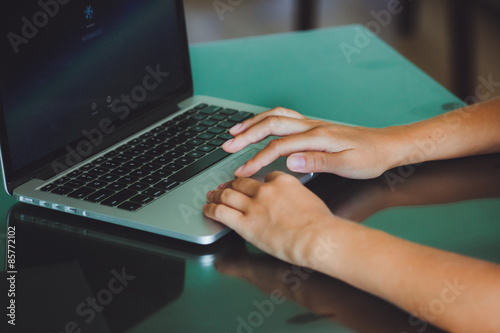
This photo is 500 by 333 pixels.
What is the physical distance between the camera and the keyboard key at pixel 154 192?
85cm

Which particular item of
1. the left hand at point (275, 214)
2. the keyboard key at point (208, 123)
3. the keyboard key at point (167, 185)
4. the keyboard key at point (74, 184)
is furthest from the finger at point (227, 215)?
the keyboard key at point (208, 123)

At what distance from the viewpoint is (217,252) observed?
779mm

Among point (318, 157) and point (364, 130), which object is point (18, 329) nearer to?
point (318, 157)

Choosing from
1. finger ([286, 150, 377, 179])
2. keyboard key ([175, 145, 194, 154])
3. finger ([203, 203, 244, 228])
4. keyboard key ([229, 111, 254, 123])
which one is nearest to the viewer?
finger ([203, 203, 244, 228])

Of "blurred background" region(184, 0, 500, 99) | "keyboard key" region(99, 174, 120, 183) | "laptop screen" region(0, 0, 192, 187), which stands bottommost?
"blurred background" region(184, 0, 500, 99)

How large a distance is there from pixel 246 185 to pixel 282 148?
0.32ft

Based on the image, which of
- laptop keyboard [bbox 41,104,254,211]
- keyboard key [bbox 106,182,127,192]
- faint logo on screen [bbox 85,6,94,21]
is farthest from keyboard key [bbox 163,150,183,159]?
faint logo on screen [bbox 85,6,94,21]

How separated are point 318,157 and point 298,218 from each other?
0.15m

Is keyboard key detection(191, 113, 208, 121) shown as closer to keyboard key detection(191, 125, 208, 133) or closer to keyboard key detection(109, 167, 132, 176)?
keyboard key detection(191, 125, 208, 133)

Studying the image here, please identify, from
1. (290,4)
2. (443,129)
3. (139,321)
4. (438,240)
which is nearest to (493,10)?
(290,4)

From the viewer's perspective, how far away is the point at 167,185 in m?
0.88

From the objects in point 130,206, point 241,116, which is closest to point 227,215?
point 130,206

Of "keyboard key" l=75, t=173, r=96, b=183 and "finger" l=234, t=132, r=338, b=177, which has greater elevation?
"finger" l=234, t=132, r=338, b=177

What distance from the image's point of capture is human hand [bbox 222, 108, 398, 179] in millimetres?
884
